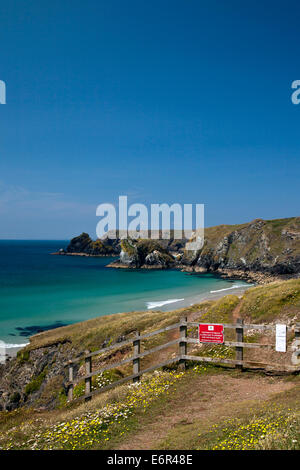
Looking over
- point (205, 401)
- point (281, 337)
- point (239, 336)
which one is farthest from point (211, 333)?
point (205, 401)

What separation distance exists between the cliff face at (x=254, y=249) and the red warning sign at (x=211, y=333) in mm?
105587

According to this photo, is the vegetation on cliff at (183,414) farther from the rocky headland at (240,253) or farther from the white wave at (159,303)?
the rocky headland at (240,253)

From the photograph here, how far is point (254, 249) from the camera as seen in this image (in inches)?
5300

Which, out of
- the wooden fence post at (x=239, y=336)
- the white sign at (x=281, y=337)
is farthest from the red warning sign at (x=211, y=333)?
the white sign at (x=281, y=337)

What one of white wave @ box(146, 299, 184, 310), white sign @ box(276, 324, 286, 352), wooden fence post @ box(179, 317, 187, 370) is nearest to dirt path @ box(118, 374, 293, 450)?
wooden fence post @ box(179, 317, 187, 370)

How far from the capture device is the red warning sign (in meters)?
15.2

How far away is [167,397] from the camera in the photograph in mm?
13023

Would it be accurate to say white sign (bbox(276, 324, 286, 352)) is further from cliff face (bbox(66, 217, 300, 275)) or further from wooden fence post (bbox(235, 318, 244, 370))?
cliff face (bbox(66, 217, 300, 275))

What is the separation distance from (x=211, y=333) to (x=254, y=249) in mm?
125986

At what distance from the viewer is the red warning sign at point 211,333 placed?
49.9 ft

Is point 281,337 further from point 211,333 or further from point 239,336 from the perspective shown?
point 211,333
